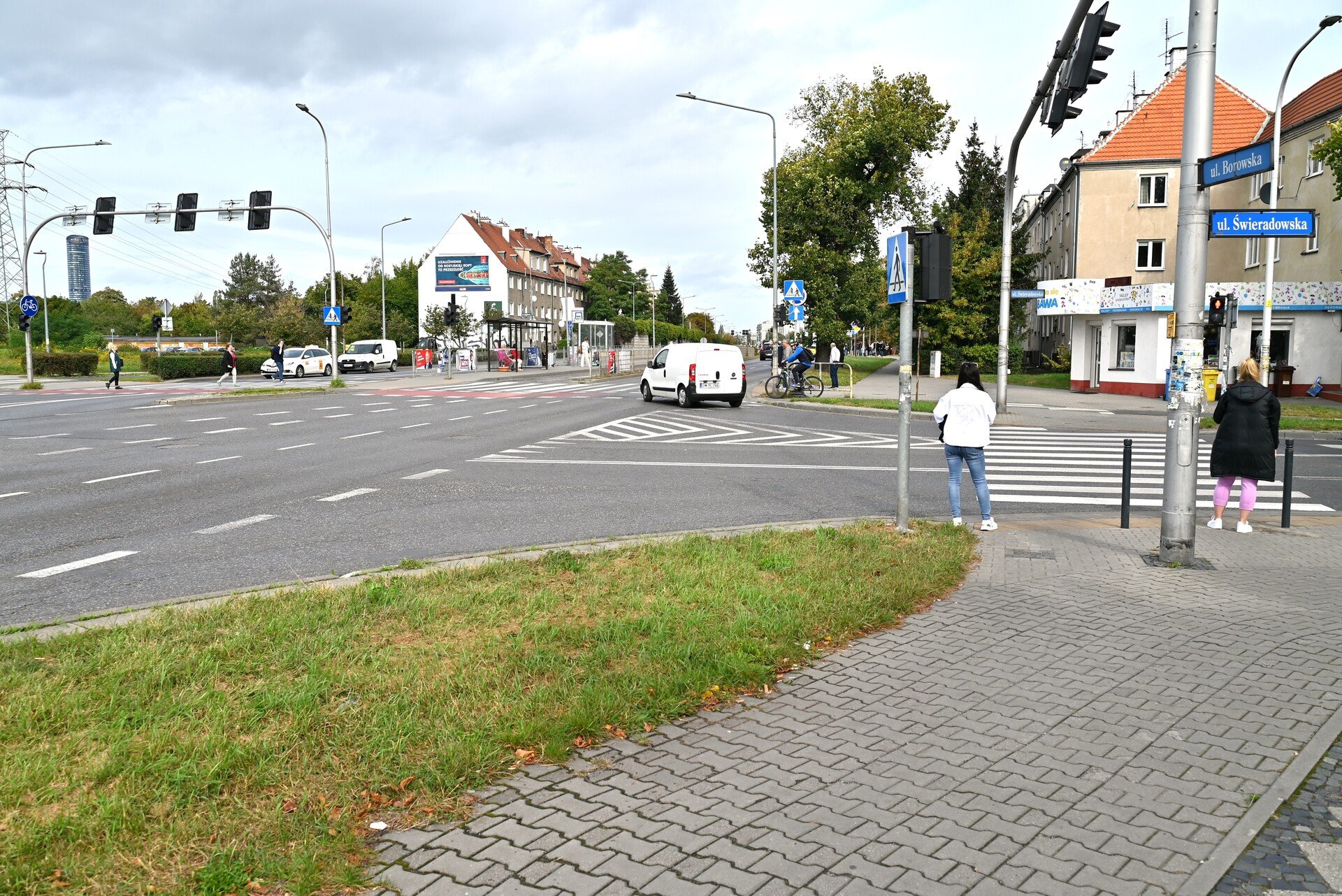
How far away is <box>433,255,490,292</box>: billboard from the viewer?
9156 centimetres

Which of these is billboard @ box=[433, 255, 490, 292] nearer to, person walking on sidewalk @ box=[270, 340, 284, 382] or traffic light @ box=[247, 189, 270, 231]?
person walking on sidewalk @ box=[270, 340, 284, 382]

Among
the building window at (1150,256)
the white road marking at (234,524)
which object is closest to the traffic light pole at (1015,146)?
the white road marking at (234,524)

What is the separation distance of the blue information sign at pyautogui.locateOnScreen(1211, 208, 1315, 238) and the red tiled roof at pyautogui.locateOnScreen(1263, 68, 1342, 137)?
28.7m

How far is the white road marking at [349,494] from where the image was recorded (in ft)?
37.2

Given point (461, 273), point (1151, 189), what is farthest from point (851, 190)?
point (461, 273)

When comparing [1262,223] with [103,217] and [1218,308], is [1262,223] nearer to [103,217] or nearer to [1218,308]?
[1218,308]

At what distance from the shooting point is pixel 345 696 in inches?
175

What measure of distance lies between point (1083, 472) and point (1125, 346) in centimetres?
2418

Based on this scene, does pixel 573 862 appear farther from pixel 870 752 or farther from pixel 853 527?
pixel 853 527

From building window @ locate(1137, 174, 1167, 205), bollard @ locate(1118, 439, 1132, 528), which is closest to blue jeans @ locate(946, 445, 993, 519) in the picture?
bollard @ locate(1118, 439, 1132, 528)

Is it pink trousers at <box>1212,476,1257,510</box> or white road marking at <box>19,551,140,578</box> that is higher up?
pink trousers at <box>1212,476,1257,510</box>

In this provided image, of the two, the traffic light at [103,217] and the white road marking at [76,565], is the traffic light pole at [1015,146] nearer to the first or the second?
the white road marking at [76,565]

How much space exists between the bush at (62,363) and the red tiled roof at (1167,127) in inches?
1883

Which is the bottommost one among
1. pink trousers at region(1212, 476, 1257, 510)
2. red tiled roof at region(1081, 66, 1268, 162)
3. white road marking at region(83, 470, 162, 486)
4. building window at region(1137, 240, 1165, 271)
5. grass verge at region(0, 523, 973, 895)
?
white road marking at region(83, 470, 162, 486)
